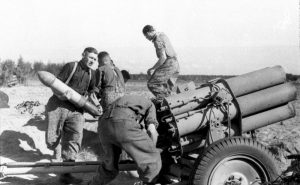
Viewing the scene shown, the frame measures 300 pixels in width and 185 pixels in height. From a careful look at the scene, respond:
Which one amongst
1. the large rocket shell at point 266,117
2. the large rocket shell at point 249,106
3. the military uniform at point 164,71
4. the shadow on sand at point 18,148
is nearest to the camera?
the large rocket shell at point 249,106

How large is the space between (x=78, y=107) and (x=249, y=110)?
276cm

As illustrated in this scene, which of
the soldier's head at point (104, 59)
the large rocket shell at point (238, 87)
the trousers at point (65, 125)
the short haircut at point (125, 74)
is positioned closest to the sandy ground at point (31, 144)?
the trousers at point (65, 125)

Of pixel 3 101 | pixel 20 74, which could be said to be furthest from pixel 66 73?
pixel 20 74

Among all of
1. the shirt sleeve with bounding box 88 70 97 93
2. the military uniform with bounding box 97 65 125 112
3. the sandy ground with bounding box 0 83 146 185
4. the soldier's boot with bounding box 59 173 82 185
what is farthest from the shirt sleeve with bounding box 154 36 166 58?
the soldier's boot with bounding box 59 173 82 185

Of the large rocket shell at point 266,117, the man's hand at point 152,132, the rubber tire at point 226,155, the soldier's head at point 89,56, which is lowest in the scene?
the rubber tire at point 226,155

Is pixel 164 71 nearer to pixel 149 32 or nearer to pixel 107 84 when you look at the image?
pixel 149 32

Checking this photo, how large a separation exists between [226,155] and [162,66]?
127 inches

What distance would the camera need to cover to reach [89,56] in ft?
22.9

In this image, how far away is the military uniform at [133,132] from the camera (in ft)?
16.8

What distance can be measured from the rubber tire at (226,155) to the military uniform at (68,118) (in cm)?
244

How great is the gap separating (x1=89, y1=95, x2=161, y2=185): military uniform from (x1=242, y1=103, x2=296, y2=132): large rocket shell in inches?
50.5

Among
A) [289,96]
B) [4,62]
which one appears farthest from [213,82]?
[4,62]

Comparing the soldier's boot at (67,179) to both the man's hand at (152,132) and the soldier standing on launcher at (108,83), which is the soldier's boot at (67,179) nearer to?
the soldier standing on launcher at (108,83)

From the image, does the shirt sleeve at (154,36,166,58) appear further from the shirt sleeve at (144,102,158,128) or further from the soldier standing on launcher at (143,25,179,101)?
the shirt sleeve at (144,102,158,128)
